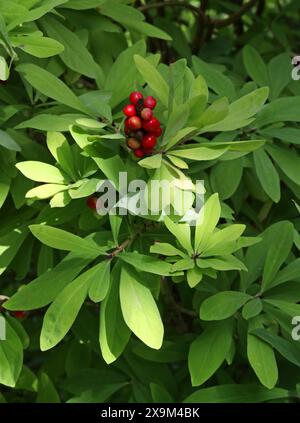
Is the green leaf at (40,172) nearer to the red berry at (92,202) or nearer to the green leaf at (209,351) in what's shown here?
the red berry at (92,202)

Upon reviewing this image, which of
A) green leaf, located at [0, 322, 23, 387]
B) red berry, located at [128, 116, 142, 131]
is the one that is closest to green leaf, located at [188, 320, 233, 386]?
green leaf, located at [0, 322, 23, 387]

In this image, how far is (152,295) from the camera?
4.21 ft

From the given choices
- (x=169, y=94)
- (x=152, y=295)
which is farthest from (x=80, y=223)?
(x=169, y=94)

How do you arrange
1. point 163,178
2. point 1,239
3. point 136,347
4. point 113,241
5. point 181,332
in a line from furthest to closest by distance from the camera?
point 181,332, point 136,347, point 1,239, point 113,241, point 163,178

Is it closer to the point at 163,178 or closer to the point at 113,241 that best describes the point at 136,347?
the point at 113,241

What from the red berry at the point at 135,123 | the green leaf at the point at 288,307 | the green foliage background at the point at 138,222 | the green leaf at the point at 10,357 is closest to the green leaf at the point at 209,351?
the green foliage background at the point at 138,222

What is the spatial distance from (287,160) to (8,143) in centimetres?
56

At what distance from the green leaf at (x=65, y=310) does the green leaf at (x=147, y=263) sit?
78mm

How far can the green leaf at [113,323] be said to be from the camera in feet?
4.08

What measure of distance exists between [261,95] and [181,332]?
73 centimetres

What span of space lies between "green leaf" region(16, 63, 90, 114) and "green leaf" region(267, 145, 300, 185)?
395mm

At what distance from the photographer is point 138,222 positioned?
4.32 ft

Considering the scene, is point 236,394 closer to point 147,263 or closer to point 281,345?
point 281,345

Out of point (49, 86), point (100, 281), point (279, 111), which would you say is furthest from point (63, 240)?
point (279, 111)
